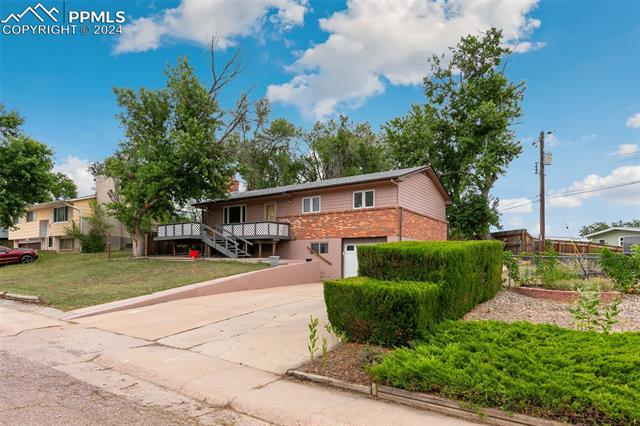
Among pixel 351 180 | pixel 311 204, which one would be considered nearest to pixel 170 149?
pixel 311 204

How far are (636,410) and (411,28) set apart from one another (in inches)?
609

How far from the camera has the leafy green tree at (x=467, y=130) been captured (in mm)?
29500

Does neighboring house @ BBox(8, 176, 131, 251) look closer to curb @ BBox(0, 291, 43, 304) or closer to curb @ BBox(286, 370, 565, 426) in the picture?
curb @ BBox(0, 291, 43, 304)

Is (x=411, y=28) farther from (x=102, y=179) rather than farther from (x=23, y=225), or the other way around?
(x=23, y=225)

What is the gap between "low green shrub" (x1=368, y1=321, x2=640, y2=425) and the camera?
4035mm

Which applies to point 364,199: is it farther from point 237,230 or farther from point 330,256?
point 237,230

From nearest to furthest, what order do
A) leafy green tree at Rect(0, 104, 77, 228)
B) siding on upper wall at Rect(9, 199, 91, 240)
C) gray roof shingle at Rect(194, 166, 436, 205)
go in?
gray roof shingle at Rect(194, 166, 436, 205) < leafy green tree at Rect(0, 104, 77, 228) < siding on upper wall at Rect(9, 199, 91, 240)

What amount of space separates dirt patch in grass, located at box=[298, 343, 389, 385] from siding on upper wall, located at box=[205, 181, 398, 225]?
1458cm

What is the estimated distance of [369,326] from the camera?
6.83 metres

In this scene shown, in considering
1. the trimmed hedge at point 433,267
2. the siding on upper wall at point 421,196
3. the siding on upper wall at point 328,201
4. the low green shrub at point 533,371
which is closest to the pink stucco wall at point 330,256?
the siding on upper wall at point 328,201

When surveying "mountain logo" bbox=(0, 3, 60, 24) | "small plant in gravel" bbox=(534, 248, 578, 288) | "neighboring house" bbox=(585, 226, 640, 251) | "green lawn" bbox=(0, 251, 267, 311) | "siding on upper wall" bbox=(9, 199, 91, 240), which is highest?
"mountain logo" bbox=(0, 3, 60, 24)

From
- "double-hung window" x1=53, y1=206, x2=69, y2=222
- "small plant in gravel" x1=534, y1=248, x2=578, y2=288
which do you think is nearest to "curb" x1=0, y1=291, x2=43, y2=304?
"small plant in gravel" x1=534, y1=248, x2=578, y2=288

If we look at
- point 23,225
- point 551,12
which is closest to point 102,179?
point 23,225

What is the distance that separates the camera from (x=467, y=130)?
101 ft
